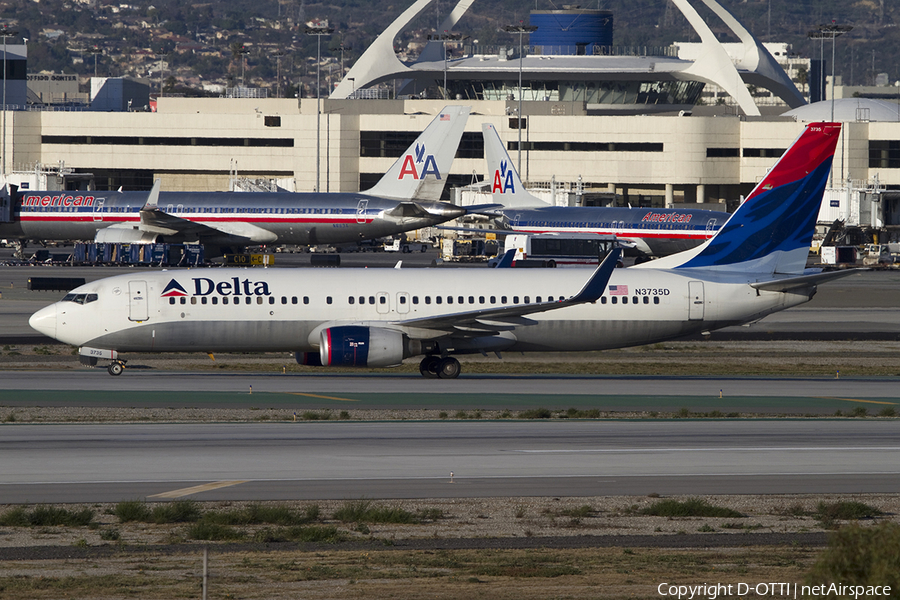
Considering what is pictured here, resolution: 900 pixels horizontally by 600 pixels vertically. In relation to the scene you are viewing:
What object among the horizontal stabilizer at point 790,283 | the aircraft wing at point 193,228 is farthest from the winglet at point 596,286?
the aircraft wing at point 193,228

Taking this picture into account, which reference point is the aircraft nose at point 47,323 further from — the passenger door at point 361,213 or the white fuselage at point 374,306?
the passenger door at point 361,213

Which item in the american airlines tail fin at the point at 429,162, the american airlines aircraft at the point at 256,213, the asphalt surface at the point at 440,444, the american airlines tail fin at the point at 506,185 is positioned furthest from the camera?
the american airlines tail fin at the point at 506,185

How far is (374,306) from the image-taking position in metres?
40.2

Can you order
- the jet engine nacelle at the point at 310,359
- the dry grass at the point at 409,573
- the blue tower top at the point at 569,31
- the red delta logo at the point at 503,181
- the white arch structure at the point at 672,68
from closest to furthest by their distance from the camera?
the dry grass at the point at 409,573
the jet engine nacelle at the point at 310,359
the red delta logo at the point at 503,181
the white arch structure at the point at 672,68
the blue tower top at the point at 569,31

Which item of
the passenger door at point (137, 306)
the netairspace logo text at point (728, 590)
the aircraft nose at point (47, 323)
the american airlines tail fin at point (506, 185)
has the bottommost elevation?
the netairspace logo text at point (728, 590)

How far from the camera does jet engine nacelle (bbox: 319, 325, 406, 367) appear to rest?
126ft

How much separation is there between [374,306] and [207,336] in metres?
5.78

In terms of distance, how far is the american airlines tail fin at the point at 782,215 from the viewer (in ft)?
140

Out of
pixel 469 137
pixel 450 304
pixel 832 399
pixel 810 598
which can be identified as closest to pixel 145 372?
pixel 450 304

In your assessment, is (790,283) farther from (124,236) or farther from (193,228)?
(124,236)

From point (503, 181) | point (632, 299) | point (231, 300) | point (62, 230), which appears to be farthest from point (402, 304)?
point (503, 181)

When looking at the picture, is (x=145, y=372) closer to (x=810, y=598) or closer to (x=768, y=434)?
(x=768, y=434)

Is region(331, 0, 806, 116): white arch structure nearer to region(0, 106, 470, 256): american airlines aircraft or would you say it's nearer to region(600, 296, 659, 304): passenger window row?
region(0, 106, 470, 256): american airlines aircraft

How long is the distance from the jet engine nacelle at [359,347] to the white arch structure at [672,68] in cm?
13225
